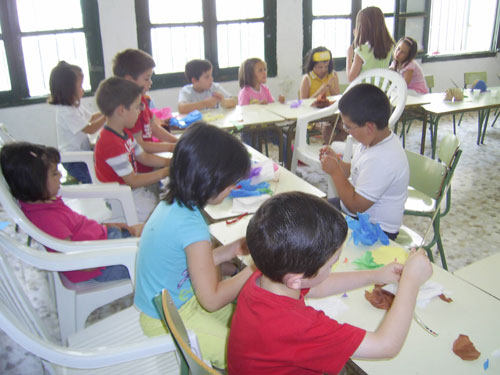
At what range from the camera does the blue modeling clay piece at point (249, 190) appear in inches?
76.1

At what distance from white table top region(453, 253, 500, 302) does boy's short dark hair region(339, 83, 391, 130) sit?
29.9 inches

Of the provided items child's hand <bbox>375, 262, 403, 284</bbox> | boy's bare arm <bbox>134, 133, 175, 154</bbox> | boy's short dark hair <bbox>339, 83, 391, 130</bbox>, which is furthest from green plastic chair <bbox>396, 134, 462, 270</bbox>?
boy's bare arm <bbox>134, 133, 175, 154</bbox>

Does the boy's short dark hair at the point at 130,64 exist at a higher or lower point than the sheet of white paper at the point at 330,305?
higher

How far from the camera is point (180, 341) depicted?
0.83 m

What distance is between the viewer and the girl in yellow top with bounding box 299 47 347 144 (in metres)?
4.23

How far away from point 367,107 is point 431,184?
0.58 meters

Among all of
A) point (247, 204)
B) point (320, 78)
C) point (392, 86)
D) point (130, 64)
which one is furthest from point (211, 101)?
point (247, 204)

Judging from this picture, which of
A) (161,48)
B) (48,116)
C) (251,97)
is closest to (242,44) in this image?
(161,48)

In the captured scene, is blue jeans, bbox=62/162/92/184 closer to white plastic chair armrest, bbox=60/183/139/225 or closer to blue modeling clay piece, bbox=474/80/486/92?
white plastic chair armrest, bbox=60/183/139/225

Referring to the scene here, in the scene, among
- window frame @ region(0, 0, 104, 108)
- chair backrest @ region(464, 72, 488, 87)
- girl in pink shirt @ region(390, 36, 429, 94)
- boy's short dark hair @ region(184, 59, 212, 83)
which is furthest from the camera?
chair backrest @ region(464, 72, 488, 87)

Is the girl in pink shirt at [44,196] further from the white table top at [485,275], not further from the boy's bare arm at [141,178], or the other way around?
the white table top at [485,275]

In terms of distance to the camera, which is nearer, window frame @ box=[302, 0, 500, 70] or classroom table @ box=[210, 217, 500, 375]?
classroom table @ box=[210, 217, 500, 375]

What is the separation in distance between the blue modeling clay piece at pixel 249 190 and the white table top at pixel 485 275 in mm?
897

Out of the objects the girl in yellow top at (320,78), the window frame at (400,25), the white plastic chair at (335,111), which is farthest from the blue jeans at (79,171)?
the window frame at (400,25)
